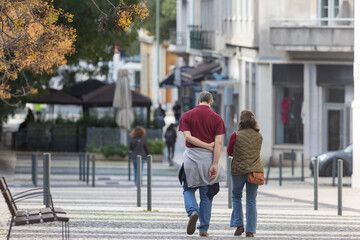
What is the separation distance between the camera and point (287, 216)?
14828mm

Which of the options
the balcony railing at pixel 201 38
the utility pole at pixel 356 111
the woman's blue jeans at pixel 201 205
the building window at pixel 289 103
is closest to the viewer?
the woman's blue jeans at pixel 201 205

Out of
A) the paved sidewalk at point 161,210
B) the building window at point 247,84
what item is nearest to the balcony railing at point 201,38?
the building window at point 247,84

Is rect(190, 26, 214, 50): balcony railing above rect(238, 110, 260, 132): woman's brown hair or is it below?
above

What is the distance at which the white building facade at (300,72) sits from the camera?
30500 mm

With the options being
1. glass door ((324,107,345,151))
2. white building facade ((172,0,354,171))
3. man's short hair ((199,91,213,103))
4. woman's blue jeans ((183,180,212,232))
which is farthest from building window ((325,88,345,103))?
woman's blue jeans ((183,180,212,232))

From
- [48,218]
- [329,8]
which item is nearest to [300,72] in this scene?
[329,8]

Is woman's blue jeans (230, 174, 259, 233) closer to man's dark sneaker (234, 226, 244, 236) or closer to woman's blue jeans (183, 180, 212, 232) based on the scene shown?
man's dark sneaker (234, 226, 244, 236)

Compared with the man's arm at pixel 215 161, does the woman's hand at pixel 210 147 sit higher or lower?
higher

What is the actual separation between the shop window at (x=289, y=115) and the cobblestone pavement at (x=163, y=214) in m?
7.78

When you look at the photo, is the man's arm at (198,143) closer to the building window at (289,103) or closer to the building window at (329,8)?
the building window at (329,8)

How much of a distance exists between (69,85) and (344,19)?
14.6 metres

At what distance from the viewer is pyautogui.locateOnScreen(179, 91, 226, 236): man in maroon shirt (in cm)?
1098

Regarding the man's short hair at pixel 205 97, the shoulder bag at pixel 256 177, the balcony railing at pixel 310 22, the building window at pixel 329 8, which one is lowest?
the shoulder bag at pixel 256 177

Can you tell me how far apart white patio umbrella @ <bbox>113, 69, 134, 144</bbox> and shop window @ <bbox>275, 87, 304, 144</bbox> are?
17.3 ft
